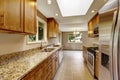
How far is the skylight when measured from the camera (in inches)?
141

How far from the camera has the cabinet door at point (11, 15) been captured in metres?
1.24

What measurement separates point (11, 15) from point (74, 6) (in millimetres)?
3039

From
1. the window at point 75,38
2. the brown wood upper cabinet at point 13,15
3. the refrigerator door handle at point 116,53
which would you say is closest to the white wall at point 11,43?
the brown wood upper cabinet at point 13,15

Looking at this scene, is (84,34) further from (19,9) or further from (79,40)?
(19,9)

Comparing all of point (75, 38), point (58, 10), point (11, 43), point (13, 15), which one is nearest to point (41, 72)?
point (11, 43)

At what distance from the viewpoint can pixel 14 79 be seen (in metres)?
1.07

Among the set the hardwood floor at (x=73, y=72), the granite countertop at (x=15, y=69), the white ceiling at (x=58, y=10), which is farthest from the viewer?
the hardwood floor at (x=73, y=72)

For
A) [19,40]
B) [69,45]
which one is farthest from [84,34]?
[19,40]

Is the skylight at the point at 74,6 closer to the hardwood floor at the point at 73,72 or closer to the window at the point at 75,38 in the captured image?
the hardwood floor at the point at 73,72

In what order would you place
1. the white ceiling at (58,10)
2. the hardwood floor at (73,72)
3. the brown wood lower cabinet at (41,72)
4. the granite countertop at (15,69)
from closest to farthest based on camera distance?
the granite countertop at (15,69)
the brown wood lower cabinet at (41,72)
the white ceiling at (58,10)
the hardwood floor at (73,72)

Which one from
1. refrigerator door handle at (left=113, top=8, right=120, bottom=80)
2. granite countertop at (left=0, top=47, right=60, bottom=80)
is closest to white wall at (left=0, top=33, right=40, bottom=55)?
granite countertop at (left=0, top=47, right=60, bottom=80)

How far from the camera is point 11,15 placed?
1.43m

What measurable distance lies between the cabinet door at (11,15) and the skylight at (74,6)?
1979 mm

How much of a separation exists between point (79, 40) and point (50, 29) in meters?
8.18
